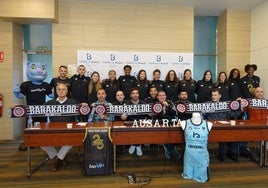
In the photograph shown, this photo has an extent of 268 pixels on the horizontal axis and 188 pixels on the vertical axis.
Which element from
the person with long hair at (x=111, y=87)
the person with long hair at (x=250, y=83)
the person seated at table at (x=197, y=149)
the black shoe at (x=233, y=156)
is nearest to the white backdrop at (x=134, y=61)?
the person with long hair at (x=111, y=87)

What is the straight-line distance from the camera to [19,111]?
4.06m

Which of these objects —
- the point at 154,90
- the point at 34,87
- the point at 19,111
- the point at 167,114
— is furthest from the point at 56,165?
the point at 154,90

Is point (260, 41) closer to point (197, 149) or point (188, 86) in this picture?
point (188, 86)

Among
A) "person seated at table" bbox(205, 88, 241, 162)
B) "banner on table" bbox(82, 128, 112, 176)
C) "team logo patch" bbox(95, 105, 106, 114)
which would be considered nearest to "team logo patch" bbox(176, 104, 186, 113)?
"person seated at table" bbox(205, 88, 241, 162)

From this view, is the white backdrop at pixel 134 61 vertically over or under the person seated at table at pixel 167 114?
over

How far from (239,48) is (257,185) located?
4449 mm

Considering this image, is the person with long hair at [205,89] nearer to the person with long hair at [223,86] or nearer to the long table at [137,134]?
the person with long hair at [223,86]

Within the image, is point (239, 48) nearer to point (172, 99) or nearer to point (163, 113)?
point (172, 99)

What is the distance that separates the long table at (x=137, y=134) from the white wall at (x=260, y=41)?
286 centimetres

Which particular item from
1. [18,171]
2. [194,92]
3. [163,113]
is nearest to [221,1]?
[194,92]

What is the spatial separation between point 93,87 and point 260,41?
15.4ft

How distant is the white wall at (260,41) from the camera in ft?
19.5

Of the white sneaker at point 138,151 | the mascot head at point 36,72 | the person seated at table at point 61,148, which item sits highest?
the mascot head at point 36,72

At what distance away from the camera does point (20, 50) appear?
628cm
